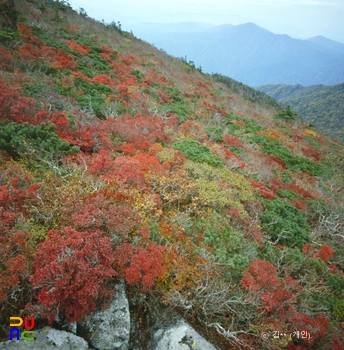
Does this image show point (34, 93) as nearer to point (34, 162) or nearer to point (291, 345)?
point (34, 162)

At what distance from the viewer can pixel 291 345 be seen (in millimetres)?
4535

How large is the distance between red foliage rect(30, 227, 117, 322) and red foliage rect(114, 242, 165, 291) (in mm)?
286

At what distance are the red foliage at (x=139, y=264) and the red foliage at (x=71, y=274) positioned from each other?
286 millimetres

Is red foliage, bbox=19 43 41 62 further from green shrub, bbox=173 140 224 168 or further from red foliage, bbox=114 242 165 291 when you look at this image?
red foliage, bbox=114 242 165 291

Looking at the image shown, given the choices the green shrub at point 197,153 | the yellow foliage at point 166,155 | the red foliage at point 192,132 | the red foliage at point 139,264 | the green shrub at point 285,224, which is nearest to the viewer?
the red foliage at point 139,264

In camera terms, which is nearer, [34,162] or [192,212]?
[34,162]

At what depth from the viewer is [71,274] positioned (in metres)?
3.48

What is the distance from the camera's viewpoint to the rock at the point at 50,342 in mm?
2946

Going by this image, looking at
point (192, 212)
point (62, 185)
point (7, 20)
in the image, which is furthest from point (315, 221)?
point (7, 20)

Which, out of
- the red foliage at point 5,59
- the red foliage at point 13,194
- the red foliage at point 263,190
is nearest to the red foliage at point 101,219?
the red foliage at point 13,194

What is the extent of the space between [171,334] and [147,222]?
2415mm

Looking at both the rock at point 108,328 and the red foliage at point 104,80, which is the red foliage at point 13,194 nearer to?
the rock at point 108,328

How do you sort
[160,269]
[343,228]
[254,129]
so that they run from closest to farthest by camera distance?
[160,269]
[343,228]
[254,129]

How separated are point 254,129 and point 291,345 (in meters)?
17.0
